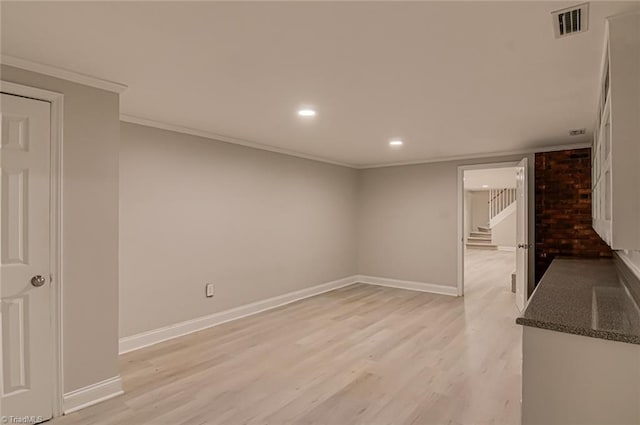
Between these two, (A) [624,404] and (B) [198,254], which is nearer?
(A) [624,404]

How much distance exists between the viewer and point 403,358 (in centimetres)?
334

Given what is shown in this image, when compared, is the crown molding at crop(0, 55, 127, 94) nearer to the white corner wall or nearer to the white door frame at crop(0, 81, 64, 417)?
the white door frame at crop(0, 81, 64, 417)

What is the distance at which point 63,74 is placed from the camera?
2404 millimetres

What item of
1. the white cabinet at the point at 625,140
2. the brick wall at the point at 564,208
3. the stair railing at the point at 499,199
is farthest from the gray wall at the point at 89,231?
the stair railing at the point at 499,199

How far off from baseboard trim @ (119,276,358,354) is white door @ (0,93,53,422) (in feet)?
3.90

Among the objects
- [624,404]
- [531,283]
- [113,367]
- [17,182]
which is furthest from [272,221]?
[624,404]

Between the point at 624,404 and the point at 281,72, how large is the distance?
2480 mm

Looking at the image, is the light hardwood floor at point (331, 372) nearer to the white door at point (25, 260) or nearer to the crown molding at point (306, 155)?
the white door at point (25, 260)

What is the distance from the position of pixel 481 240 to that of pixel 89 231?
13697 mm

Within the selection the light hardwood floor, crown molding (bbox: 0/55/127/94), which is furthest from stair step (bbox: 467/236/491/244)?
crown molding (bbox: 0/55/127/94)

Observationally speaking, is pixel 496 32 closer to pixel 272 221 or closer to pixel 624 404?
pixel 624 404

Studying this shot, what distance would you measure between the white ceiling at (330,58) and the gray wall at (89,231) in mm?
271

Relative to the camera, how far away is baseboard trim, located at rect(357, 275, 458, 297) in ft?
19.3

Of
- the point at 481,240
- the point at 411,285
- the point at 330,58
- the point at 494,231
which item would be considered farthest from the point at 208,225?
the point at 481,240
